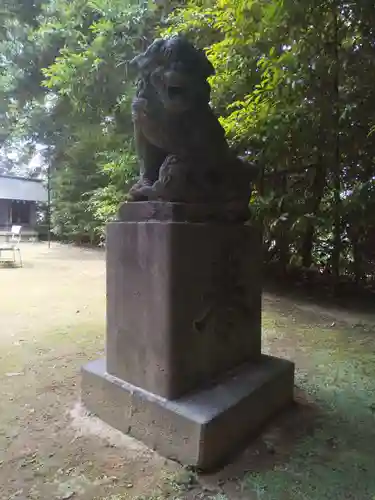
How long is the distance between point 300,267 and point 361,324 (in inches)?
76.2

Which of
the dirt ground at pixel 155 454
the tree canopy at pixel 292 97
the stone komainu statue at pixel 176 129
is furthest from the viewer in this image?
the tree canopy at pixel 292 97

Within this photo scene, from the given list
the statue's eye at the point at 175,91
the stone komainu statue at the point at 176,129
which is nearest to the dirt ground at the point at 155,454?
the stone komainu statue at the point at 176,129

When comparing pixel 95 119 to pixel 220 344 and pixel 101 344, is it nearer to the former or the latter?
pixel 101 344

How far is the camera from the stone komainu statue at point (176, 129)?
1.78 metres

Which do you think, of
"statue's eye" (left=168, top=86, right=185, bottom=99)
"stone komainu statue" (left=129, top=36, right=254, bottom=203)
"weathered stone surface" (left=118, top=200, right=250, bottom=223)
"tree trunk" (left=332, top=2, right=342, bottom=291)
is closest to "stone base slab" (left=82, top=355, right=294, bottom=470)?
"weathered stone surface" (left=118, top=200, right=250, bottom=223)

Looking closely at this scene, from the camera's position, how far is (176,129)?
183cm

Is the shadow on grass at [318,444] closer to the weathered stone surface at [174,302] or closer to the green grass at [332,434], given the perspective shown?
Result: the green grass at [332,434]

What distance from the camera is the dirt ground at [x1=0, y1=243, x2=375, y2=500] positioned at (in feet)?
4.65

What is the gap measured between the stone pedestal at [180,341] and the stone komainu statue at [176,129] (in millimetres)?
110

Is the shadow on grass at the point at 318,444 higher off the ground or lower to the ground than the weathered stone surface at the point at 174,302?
lower

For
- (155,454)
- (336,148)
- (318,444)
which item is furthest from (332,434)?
(336,148)

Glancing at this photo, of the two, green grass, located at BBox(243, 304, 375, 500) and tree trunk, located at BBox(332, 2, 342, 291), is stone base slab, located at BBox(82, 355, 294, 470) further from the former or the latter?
tree trunk, located at BBox(332, 2, 342, 291)

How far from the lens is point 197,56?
6.10 ft

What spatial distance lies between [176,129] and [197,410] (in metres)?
1.30
